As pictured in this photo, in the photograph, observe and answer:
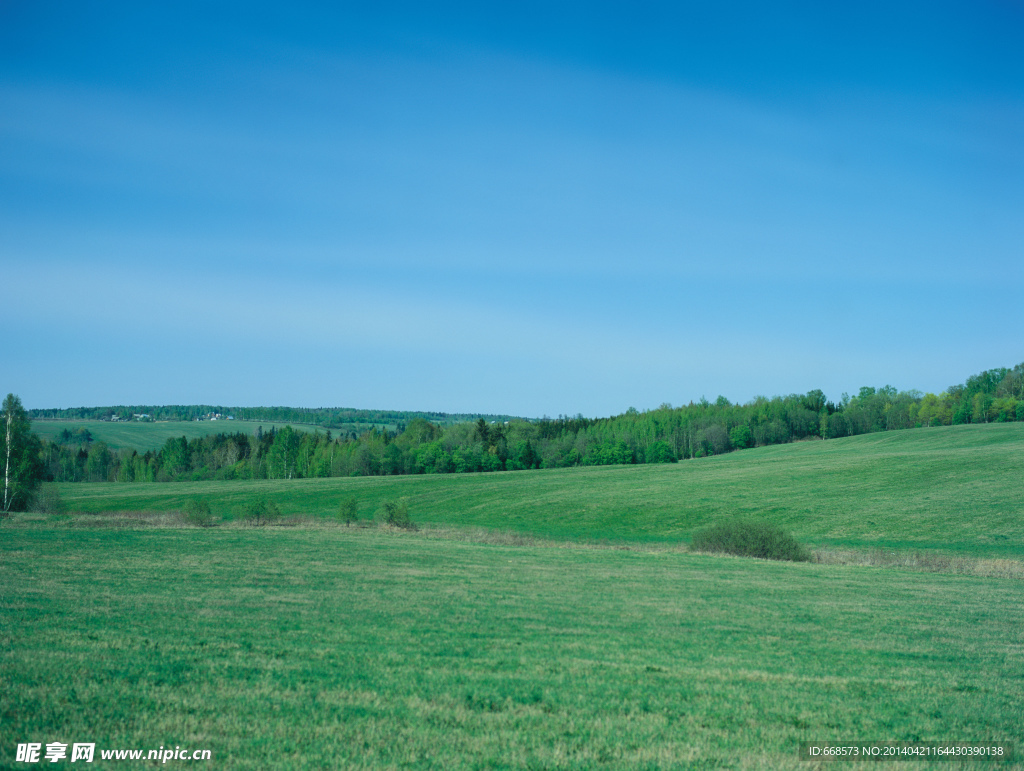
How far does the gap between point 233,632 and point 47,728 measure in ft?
20.7

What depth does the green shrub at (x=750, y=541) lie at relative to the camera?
38906mm

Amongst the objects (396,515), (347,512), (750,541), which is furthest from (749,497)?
(347,512)

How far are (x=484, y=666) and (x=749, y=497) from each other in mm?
64279

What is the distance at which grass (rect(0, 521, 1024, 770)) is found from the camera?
28.7 ft

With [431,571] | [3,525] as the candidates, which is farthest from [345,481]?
[431,571]

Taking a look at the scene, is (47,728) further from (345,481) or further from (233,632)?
(345,481)

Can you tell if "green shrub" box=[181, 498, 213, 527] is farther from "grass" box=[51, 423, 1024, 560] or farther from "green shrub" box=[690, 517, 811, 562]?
"green shrub" box=[690, 517, 811, 562]

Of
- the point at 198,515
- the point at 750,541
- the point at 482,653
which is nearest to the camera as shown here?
the point at 482,653

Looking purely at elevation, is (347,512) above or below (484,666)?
below

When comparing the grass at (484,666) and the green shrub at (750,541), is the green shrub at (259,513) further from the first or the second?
the green shrub at (750,541)

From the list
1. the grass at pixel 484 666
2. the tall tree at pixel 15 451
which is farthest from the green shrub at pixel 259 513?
the grass at pixel 484 666

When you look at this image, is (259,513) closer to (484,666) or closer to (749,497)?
(484,666)

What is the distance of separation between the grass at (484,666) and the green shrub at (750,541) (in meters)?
12.5

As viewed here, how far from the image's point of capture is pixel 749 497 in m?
71.7
